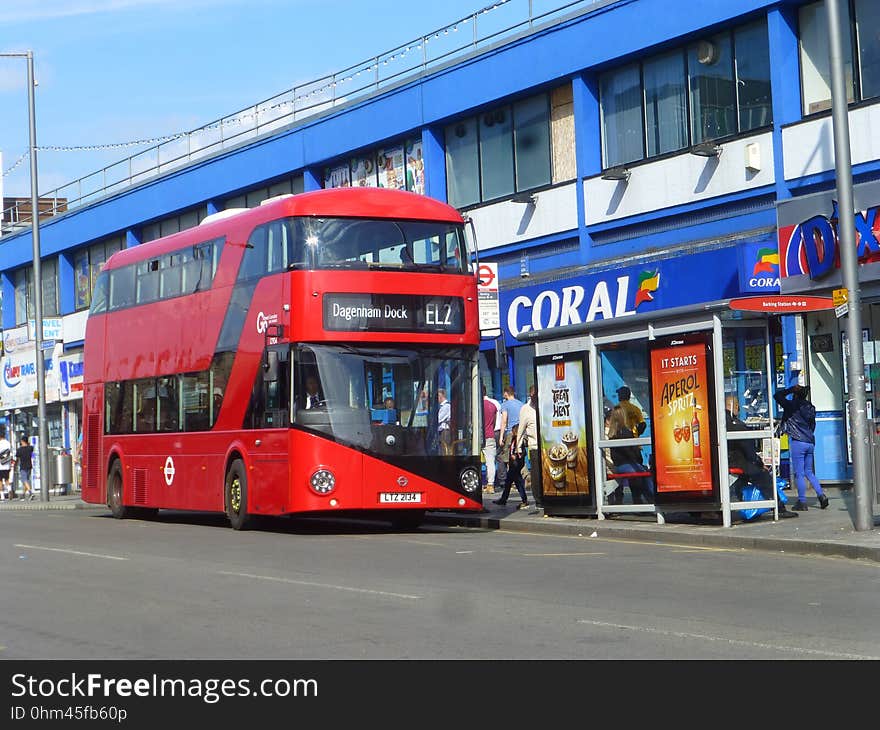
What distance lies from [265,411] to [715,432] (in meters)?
6.50

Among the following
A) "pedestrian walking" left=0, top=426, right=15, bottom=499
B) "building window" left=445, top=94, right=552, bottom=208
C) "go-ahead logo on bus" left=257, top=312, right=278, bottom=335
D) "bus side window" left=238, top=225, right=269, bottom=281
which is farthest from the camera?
"pedestrian walking" left=0, top=426, right=15, bottom=499

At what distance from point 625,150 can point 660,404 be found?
34.5ft

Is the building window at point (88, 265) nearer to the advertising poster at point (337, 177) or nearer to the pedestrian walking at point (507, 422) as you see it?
the advertising poster at point (337, 177)

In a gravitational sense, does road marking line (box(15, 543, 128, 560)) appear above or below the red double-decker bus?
below

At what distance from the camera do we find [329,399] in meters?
19.8

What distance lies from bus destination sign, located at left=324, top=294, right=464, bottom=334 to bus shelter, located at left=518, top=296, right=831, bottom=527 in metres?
1.37

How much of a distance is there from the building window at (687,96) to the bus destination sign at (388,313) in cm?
825

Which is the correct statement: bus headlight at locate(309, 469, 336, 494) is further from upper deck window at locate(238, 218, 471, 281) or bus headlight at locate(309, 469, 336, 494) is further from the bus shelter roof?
the bus shelter roof

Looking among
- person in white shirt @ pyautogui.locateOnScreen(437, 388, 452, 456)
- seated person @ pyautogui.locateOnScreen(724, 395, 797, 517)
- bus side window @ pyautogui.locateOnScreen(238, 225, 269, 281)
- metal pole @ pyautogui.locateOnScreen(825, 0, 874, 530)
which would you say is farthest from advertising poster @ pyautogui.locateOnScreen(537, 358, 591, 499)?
metal pole @ pyautogui.locateOnScreen(825, 0, 874, 530)

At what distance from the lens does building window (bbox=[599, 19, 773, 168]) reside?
2550 cm

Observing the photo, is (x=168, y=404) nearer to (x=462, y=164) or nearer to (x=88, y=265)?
(x=462, y=164)

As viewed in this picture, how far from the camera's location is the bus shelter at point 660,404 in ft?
59.9

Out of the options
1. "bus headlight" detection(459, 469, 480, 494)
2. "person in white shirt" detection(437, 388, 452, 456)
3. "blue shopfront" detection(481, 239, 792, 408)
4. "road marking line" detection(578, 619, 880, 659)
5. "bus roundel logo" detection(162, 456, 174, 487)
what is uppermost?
"blue shopfront" detection(481, 239, 792, 408)
